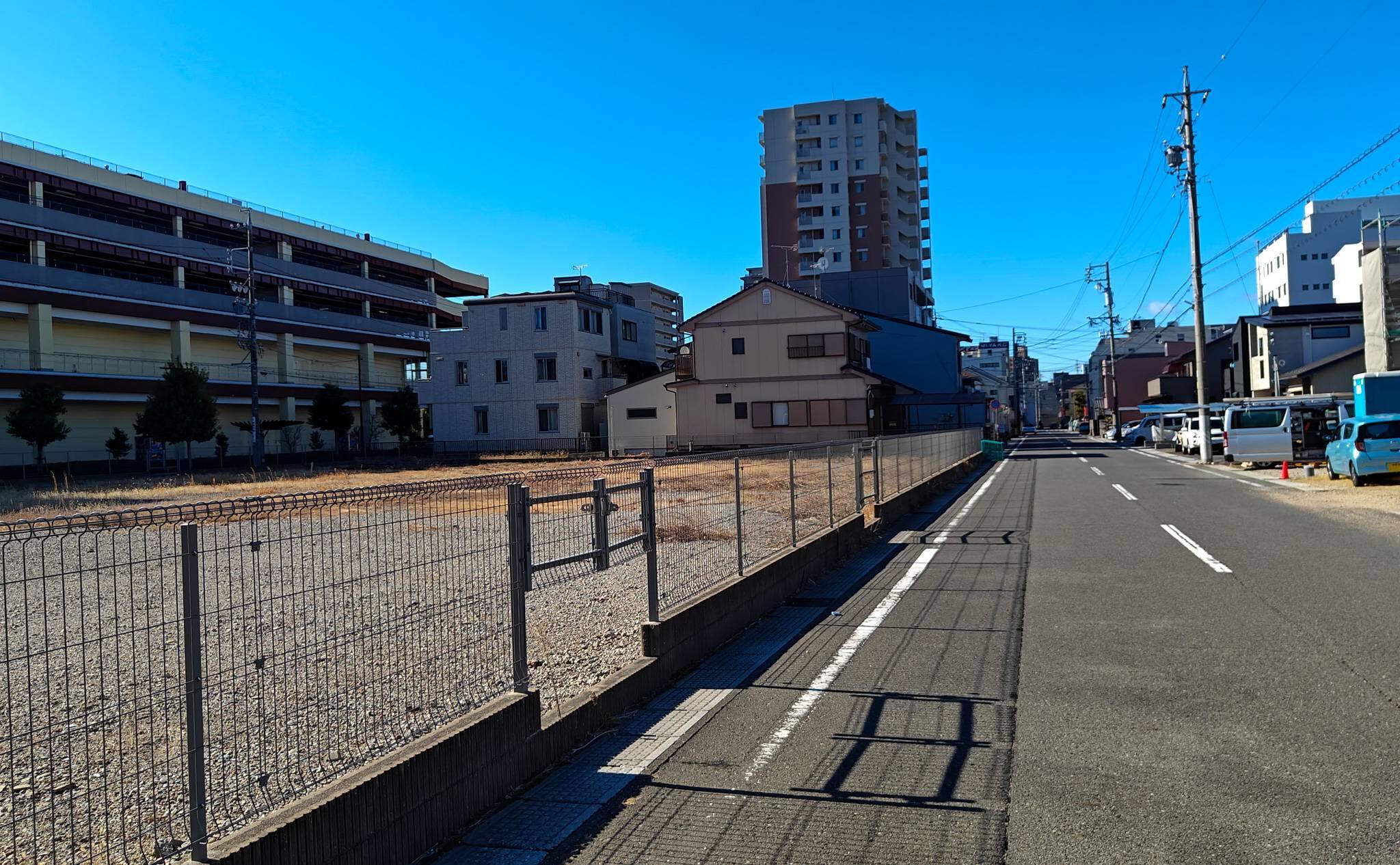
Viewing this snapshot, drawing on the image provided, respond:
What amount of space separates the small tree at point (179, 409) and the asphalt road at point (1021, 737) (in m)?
44.2

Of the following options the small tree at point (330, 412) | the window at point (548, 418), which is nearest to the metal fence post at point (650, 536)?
the window at point (548, 418)

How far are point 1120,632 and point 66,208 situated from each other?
58616 mm

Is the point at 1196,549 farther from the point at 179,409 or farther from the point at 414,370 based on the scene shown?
the point at 414,370

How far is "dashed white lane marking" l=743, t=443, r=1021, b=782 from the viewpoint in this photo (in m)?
4.91

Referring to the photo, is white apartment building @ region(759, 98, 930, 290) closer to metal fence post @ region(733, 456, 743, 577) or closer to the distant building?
the distant building

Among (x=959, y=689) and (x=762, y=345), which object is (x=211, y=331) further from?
(x=959, y=689)

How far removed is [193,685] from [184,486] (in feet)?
95.4

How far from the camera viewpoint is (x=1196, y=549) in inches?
459

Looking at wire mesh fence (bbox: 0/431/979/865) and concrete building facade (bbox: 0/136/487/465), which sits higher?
concrete building facade (bbox: 0/136/487/465)

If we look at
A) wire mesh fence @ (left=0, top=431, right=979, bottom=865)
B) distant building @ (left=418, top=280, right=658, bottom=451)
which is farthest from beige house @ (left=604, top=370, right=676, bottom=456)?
wire mesh fence @ (left=0, top=431, right=979, bottom=865)

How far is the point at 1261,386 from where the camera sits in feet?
168

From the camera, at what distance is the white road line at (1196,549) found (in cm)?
1011

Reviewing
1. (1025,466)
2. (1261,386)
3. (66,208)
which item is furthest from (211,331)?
(1261,386)

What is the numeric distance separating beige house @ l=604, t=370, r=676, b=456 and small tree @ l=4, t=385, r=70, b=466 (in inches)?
1044
